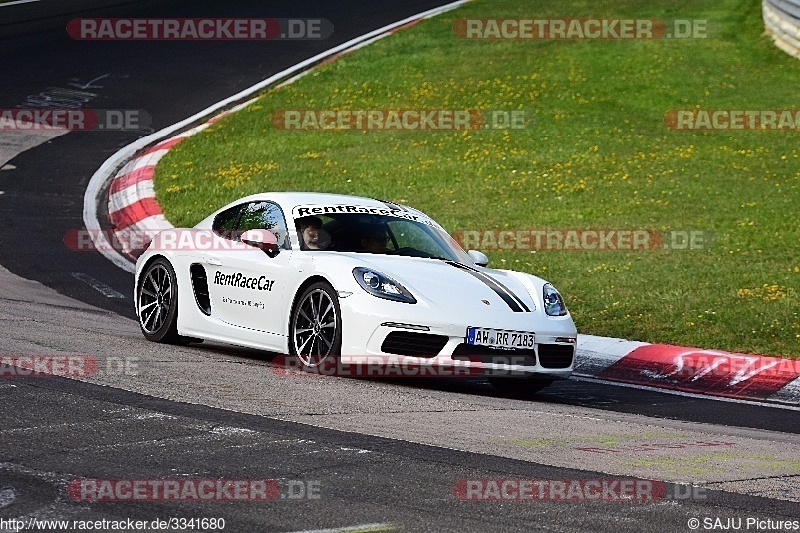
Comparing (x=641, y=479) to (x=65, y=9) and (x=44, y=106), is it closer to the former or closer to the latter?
(x=44, y=106)

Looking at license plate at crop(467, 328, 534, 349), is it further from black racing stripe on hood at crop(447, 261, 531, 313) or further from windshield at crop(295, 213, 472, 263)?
windshield at crop(295, 213, 472, 263)

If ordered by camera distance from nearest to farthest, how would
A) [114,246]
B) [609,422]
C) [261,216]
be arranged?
1. [609,422]
2. [261,216]
3. [114,246]

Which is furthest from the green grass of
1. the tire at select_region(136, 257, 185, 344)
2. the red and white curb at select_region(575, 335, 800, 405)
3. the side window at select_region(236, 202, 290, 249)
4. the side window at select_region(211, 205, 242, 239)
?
the tire at select_region(136, 257, 185, 344)

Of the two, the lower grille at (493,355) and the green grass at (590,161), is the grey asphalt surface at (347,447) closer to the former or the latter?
the lower grille at (493,355)

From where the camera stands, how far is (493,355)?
8906 mm

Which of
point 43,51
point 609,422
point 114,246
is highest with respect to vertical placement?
point 43,51

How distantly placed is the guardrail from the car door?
1572 centimetres

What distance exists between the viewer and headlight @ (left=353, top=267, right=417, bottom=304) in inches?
352

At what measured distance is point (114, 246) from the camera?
51.6 ft

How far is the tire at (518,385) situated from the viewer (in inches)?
380

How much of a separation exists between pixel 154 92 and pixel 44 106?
2183 millimetres

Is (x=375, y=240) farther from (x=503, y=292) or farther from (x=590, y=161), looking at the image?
(x=590, y=161)

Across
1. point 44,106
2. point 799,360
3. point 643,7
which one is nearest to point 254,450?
point 799,360

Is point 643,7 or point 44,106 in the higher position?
point 643,7
